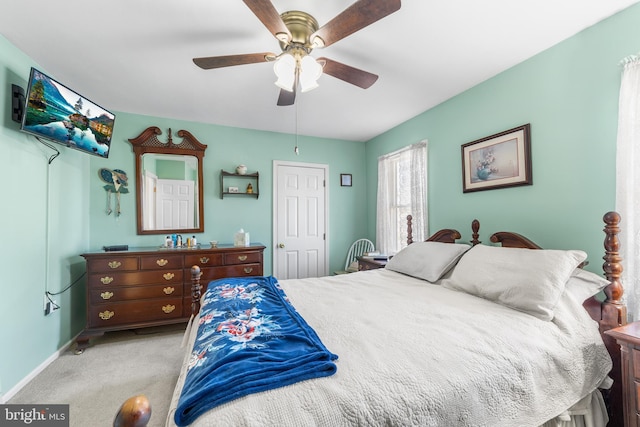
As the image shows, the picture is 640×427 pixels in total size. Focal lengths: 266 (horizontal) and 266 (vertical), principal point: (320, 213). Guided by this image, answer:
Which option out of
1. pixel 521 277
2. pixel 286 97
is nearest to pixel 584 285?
pixel 521 277

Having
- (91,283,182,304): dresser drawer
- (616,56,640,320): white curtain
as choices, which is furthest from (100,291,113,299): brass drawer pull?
(616,56,640,320): white curtain

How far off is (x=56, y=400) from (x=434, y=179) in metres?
3.83

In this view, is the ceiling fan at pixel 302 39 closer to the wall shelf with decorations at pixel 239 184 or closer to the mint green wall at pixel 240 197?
the mint green wall at pixel 240 197

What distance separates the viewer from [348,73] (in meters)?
1.88

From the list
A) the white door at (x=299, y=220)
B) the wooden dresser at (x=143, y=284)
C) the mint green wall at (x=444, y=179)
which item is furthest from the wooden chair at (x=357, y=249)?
the wooden dresser at (x=143, y=284)

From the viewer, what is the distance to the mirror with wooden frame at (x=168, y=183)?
3.32 meters

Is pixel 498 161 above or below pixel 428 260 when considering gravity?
above

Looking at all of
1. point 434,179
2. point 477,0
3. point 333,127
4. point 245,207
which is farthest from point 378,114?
point 245,207

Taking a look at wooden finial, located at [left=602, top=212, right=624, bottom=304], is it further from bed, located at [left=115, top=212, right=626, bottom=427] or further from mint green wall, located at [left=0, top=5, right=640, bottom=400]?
mint green wall, located at [left=0, top=5, right=640, bottom=400]

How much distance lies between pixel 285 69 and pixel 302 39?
226 millimetres

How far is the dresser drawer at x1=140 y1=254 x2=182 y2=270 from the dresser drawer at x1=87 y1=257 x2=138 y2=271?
0.27ft

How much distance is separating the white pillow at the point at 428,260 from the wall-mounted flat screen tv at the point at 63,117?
311 centimetres

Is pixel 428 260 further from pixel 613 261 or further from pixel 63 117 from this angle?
pixel 63 117

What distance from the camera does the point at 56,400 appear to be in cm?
187
